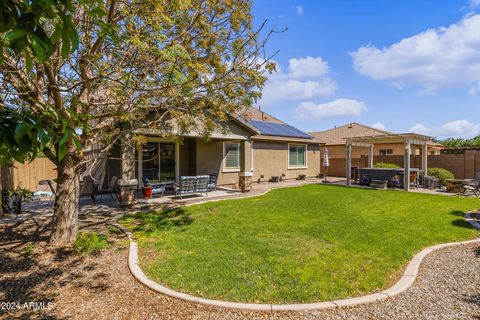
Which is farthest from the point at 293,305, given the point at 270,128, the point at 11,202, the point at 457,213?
the point at 270,128

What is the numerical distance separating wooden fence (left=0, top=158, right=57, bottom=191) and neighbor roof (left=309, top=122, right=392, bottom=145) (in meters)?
25.8

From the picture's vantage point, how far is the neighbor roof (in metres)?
30.9

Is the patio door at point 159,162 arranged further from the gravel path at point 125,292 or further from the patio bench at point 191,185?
the gravel path at point 125,292

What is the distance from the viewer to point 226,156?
17.0m

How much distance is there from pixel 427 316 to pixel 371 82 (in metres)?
18.1

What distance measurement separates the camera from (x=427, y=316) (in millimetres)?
3713

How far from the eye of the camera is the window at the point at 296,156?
2144 centimetres

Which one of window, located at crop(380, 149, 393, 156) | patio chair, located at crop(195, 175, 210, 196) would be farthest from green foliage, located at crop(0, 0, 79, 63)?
window, located at crop(380, 149, 393, 156)

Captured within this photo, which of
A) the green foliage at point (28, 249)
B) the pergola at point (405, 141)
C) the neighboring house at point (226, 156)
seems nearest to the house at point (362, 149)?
the pergola at point (405, 141)

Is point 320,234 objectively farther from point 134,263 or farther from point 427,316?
point 134,263

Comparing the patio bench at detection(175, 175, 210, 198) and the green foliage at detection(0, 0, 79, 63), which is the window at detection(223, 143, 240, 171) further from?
the green foliage at detection(0, 0, 79, 63)

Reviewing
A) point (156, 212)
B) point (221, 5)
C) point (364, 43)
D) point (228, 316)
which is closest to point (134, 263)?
point (228, 316)

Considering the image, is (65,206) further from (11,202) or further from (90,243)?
(11,202)

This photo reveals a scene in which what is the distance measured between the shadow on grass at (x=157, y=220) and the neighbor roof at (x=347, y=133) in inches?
949
